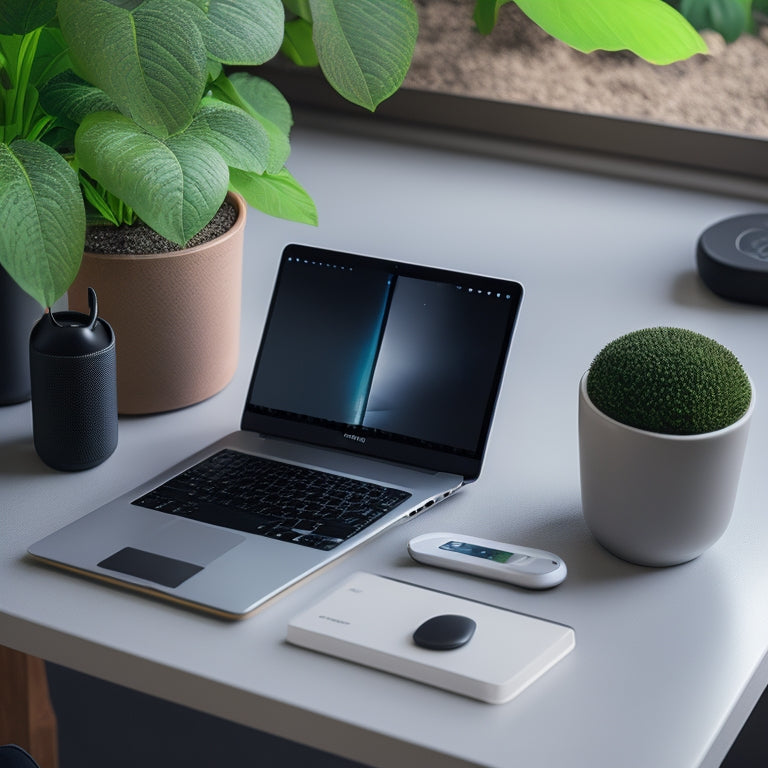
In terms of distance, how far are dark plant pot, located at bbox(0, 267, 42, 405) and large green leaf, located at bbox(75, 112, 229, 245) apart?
176 millimetres

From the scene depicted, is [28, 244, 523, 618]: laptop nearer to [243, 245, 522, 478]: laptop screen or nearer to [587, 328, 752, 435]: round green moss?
[243, 245, 522, 478]: laptop screen

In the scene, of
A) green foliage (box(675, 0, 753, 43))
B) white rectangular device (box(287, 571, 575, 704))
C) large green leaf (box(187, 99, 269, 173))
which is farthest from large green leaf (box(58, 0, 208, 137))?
green foliage (box(675, 0, 753, 43))

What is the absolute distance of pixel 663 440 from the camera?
2.52ft

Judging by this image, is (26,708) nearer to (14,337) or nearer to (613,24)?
(14,337)

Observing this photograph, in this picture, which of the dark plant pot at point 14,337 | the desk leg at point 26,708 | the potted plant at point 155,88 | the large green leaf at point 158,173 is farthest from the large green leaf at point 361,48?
the desk leg at point 26,708

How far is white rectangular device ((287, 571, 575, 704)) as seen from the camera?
689mm

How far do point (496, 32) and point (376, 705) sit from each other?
1.26 m

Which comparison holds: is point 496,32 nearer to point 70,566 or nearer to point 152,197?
point 152,197

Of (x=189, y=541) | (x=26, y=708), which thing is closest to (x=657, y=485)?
(x=189, y=541)

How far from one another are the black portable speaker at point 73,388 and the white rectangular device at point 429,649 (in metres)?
0.25

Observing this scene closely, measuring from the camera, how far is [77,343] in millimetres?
881

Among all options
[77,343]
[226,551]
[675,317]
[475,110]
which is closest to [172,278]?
[77,343]

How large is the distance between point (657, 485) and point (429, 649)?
7.4 inches

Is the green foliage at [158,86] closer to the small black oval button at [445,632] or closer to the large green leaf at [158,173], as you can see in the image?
the large green leaf at [158,173]
